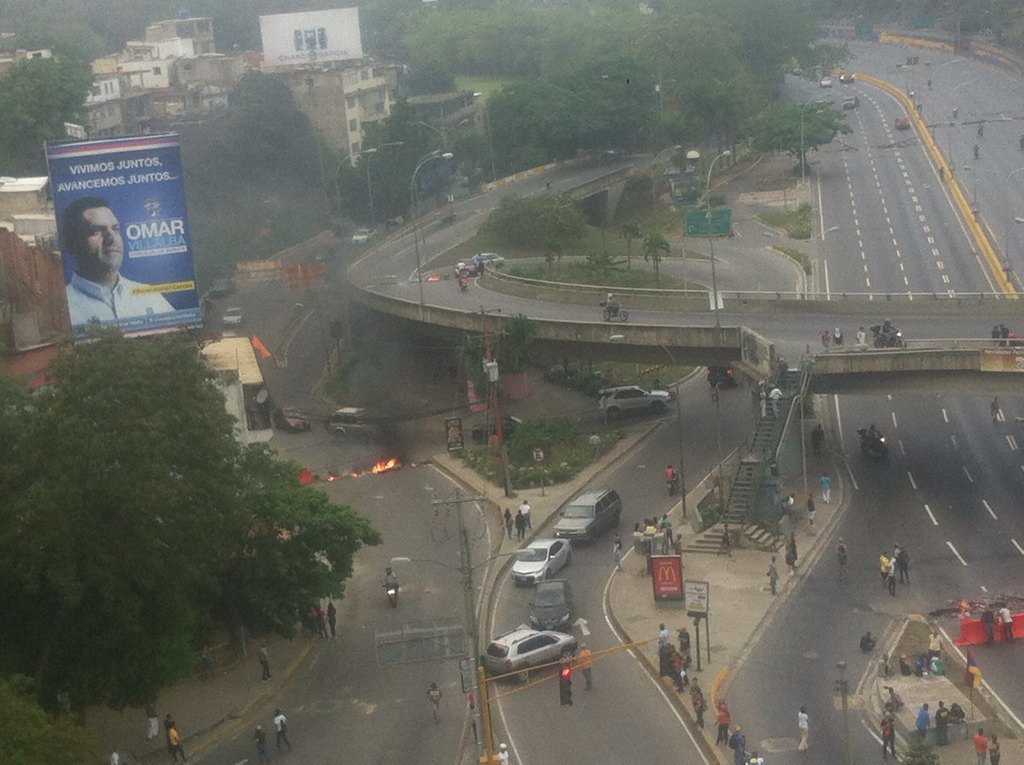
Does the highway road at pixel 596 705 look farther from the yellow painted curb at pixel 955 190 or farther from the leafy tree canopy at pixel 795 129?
the leafy tree canopy at pixel 795 129

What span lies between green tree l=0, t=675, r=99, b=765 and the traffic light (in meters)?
8.74

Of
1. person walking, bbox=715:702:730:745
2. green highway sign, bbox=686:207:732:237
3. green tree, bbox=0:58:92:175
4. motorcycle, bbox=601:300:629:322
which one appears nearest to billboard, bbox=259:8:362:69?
green tree, bbox=0:58:92:175

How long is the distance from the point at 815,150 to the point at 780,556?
59723 millimetres

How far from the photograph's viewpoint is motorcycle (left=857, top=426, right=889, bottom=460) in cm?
4919

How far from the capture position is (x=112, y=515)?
30844 mm

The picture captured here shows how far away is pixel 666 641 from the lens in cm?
3397

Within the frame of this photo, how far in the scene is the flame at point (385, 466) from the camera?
52531 millimetres

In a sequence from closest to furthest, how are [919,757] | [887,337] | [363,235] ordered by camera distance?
[919,757]
[887,337]
[363,235]

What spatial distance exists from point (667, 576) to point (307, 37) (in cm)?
8198

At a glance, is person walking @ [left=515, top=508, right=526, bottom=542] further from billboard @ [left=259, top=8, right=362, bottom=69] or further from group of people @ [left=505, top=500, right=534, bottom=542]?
billboard @ [left=259, top=8, right=362, bottom=69]

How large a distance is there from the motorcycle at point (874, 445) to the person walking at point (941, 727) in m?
20.3

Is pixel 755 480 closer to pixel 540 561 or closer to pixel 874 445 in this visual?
pixel 540 561

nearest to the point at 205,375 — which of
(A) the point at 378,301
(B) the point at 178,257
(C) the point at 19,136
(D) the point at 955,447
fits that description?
(B) the point at 178,257

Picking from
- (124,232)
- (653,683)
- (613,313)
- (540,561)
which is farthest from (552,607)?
(613,313)
